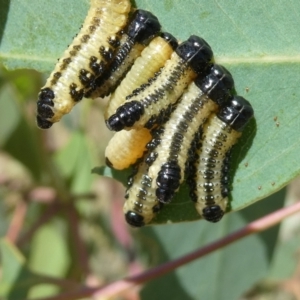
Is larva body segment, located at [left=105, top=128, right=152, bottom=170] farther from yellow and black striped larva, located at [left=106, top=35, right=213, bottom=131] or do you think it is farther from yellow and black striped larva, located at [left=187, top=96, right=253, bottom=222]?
yellow and black striped larva, located at [left=187, top=96, right=253, bottom=222]

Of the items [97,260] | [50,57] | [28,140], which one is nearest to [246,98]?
[50,57]

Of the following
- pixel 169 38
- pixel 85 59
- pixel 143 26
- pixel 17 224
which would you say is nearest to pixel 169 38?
pixel 169 38

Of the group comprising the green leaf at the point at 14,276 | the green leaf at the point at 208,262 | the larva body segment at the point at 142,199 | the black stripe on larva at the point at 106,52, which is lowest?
the green leaf at the point at 14,276

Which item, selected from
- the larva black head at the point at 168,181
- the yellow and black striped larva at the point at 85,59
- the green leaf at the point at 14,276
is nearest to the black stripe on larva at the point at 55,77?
the yellow and black striped larva at the point at 85,59

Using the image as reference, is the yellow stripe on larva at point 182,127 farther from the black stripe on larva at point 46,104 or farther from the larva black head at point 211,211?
the black stripe on larva at point 46,104

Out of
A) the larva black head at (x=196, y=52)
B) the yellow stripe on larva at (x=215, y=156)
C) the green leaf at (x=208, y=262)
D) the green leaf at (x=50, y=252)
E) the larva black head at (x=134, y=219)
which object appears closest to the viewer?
the larva black head at (x=196, y=52)

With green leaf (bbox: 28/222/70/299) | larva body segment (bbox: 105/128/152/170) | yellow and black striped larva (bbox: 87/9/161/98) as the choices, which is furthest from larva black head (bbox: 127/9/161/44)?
green leaf (bbox: 28/222/70/299)
